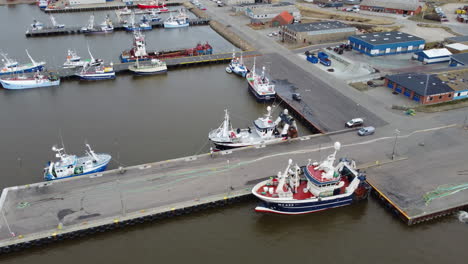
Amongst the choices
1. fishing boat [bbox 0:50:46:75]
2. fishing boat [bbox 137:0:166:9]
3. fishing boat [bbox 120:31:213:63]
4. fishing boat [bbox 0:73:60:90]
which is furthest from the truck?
fishing boat [bbox 137:0:166:9]

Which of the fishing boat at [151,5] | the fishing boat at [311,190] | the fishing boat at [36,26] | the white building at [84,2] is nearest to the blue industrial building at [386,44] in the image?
the fishing boat at [311,190]

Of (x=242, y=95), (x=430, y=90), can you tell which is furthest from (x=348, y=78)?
(x=242, y=95)

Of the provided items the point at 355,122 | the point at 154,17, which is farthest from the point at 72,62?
the point at 355,122

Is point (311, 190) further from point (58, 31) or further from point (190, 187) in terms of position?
point (58, 31)

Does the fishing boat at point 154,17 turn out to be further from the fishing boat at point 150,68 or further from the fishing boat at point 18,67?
the fishing boat at point 18,67

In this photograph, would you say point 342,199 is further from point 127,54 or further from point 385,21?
point 385,21
